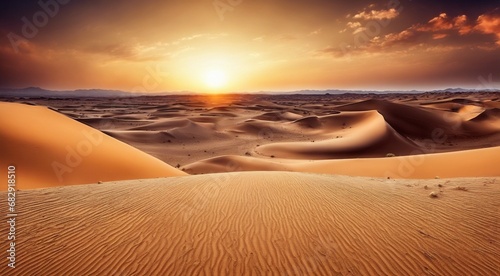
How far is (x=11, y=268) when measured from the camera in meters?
3.99

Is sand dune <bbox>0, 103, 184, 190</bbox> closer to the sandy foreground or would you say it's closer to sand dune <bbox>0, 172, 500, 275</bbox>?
the sandy foreground

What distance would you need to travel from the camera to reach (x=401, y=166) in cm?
1510

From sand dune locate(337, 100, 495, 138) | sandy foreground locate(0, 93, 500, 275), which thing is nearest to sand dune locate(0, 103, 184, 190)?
sandy foreground locate(0, 93, 500, 275)

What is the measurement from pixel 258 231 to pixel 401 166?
41.7 feet

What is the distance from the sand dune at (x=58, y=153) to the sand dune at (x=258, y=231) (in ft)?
10.0

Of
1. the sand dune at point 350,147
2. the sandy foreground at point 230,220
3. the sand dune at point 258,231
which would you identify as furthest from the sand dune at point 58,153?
the sand dune at point 350,147

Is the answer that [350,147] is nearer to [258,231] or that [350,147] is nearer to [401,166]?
[401,166]

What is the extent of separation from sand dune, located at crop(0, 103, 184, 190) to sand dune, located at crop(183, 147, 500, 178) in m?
4.93

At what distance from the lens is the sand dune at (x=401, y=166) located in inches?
505

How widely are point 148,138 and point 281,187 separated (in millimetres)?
25015

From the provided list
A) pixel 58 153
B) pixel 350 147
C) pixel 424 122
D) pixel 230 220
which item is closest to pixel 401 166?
pixel 350 147

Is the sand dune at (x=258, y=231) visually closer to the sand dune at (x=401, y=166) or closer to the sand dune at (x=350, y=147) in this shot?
the sand dune at (x=401, y=166)

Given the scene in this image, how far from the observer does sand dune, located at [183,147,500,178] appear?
12836 mm

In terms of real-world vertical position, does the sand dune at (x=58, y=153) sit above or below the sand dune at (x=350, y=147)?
above
